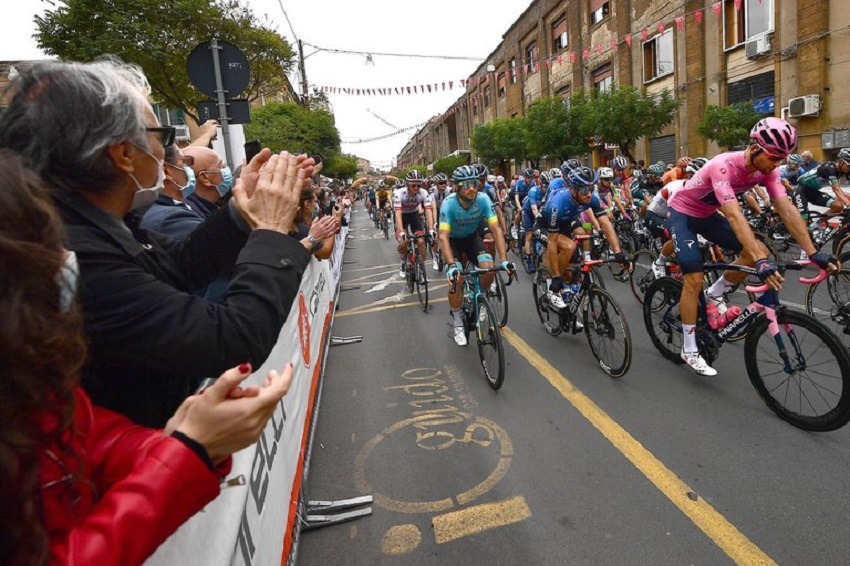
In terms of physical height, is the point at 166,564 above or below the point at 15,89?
below

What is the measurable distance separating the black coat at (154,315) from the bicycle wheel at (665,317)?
406cm

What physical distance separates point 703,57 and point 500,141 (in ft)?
45.1

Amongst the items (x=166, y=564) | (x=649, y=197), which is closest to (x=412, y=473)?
(x=166, y=564)

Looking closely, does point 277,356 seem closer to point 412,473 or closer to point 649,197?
point 412,473

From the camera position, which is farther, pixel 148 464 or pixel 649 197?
pixel 649 197

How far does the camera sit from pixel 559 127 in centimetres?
2120

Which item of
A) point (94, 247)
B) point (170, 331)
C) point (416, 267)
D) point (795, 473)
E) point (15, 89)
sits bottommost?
point (795, 473)

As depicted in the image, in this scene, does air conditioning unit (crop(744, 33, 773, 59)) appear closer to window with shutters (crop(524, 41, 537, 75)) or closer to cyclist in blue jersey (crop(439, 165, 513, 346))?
cyclist in blue jersey (crop(439, 165, 513, 346))

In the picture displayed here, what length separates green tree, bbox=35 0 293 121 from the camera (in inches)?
518

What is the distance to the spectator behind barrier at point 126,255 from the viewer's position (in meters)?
1.17

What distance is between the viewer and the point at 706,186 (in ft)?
14.1

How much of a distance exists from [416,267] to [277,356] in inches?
221

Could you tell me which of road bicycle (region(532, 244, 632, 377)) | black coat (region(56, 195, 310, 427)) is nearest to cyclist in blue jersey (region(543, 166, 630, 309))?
road bicycle (region(532, 244, 632, 377))

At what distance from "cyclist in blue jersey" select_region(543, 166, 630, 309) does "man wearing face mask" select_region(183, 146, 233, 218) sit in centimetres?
365
